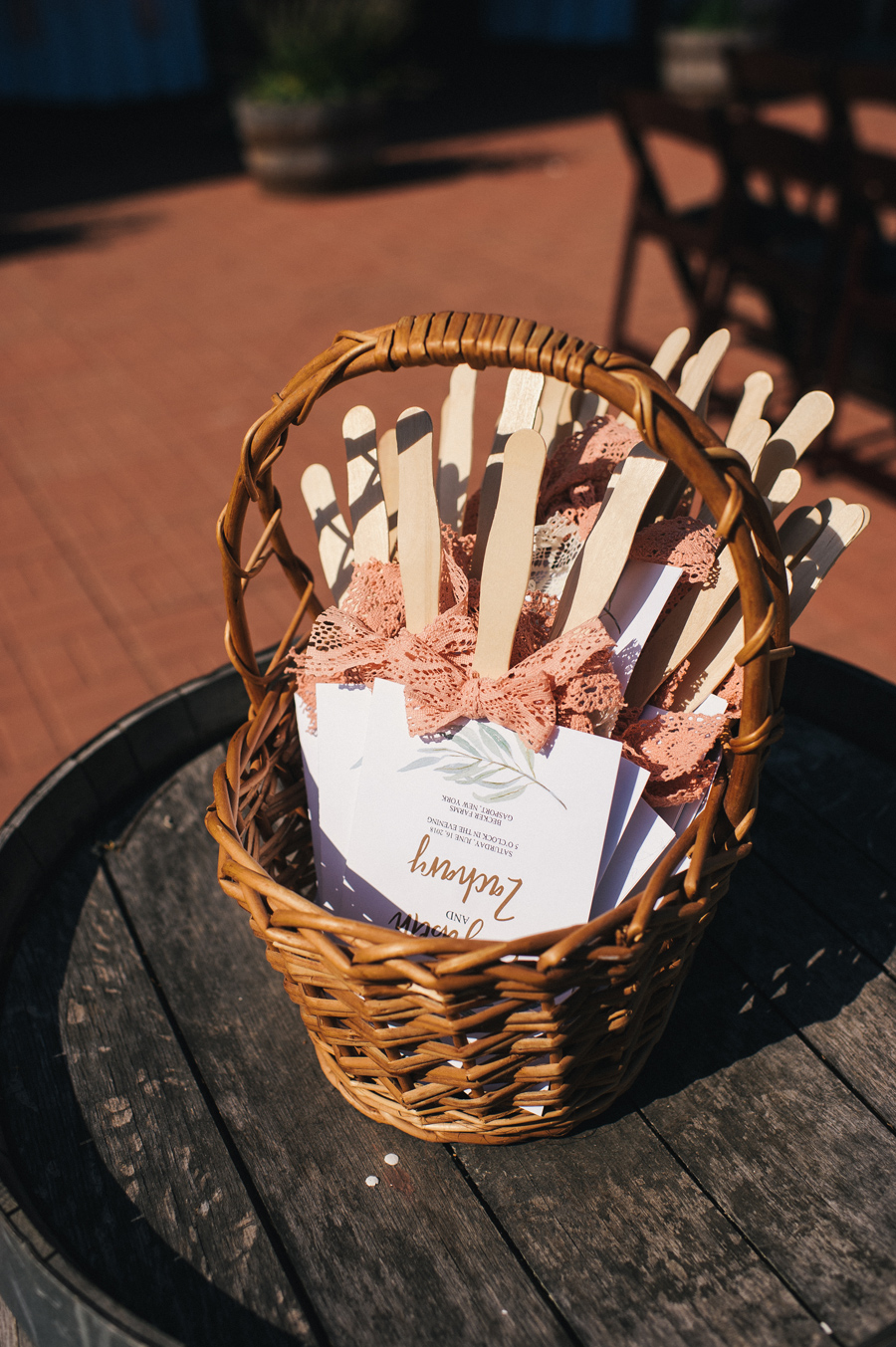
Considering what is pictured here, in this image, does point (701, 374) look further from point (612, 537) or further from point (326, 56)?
point (326, 56)

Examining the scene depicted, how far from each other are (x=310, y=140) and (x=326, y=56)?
47 centimetres

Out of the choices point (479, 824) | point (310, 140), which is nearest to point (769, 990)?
point (479, 824)

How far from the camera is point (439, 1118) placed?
800 mm

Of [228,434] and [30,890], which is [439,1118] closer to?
[30,890]

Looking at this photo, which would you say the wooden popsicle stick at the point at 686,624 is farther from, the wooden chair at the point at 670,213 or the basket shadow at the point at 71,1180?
the wooden chair at the point at 670,213

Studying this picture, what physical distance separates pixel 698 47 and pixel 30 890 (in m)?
8.35

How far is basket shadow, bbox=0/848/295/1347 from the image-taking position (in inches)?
28.4

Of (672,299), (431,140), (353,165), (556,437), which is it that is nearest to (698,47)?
(431,140)

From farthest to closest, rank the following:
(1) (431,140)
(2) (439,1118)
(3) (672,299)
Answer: (1) (431,140) → (3) (672,299) → (2) (439,1118)

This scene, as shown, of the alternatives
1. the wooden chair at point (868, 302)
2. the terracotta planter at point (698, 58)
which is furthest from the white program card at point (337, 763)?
the terracotta planter at point (698, 58)

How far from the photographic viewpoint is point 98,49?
7.07 metres

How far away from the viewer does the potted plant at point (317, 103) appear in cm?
545

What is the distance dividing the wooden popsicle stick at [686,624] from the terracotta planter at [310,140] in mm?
5478

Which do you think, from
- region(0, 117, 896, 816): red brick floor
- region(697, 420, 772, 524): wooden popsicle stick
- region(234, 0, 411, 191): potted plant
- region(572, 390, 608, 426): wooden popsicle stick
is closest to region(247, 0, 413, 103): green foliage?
region(234, 0, 411, 191): potted plant
